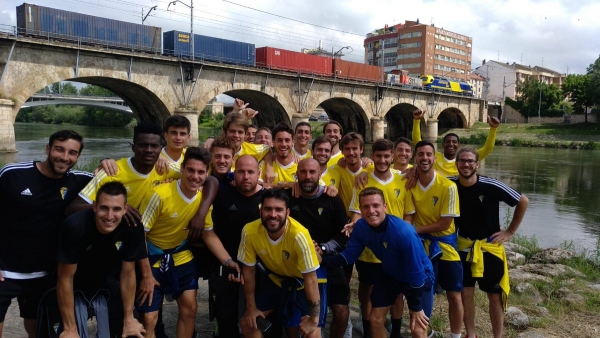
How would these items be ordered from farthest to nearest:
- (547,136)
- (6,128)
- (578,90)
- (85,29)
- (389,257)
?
(578,90) → (547,136) → (85,29) → (6,128) → (389,257)

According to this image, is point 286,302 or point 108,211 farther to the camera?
point 286,302

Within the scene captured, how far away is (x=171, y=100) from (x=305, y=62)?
1354 cm

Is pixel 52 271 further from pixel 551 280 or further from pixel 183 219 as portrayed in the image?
pixel 551 280

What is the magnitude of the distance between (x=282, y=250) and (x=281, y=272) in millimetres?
242

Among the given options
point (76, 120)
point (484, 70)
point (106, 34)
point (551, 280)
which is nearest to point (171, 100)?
point (106, 34)

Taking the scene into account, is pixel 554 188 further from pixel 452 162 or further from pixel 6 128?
pixel 6 128

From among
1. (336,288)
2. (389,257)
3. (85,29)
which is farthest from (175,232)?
(85,29)

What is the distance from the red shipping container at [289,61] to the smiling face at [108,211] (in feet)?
104

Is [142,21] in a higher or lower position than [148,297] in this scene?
higher

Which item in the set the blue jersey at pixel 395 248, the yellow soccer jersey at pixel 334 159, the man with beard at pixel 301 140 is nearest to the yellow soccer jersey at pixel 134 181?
the blue jersey at pixel 395 248

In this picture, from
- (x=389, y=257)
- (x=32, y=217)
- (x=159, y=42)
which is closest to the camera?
(x=32, y=217)

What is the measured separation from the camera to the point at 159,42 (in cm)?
2797

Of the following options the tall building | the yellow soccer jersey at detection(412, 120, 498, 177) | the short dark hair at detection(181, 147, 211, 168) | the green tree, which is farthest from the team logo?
the tall building

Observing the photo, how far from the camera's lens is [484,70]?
91.6 m
